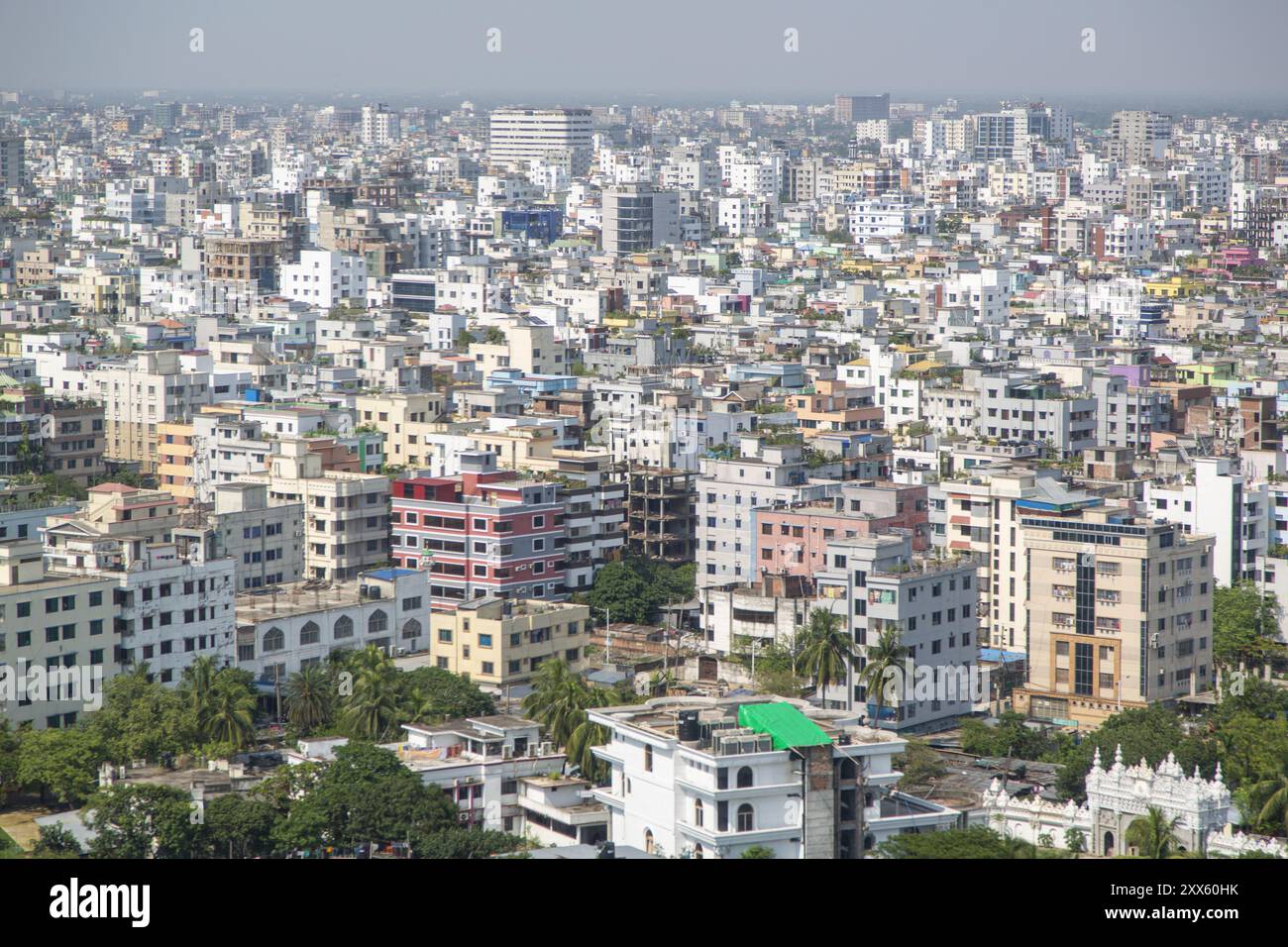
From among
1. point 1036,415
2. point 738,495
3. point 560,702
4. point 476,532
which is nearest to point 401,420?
point 738,495

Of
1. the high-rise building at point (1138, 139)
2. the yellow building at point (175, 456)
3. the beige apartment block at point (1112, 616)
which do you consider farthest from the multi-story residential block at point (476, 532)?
the high-rise building at point (1138, 139)

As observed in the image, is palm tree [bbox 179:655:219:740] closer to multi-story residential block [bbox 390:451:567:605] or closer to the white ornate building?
multi-story residential block [bbox 390:451:567:605]

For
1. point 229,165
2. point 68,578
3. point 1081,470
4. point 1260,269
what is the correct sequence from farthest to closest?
point 229,165 → point 1260,269 → point 1081,470 → point 68,578

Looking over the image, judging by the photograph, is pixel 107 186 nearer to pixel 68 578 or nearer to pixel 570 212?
pixel 570 212

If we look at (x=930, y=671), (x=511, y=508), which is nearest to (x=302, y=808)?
(x=930, y=671)

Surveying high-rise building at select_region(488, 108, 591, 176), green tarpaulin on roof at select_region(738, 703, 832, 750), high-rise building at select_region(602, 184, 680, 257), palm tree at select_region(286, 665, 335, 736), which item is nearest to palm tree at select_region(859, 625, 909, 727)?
palm tree at select_region(286, 665, 335, 736)

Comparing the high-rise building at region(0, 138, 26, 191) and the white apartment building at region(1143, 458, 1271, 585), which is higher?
the high-rise building at region(0, 138, 26, 191)
